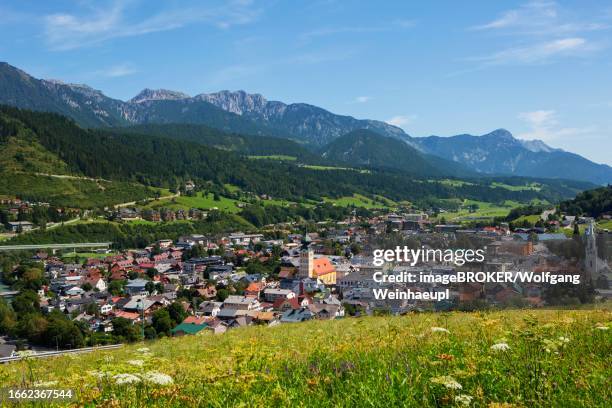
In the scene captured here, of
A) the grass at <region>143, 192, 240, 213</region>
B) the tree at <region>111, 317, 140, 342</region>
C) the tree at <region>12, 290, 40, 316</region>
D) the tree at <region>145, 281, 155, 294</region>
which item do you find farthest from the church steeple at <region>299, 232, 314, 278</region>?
the grass at <region>143, 192, 240, 213</region>

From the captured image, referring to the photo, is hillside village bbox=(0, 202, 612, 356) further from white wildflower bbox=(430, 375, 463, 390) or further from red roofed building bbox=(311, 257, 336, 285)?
white wildflower bbox=(430, 375, 463, 390)

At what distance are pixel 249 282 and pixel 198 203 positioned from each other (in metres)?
89.8

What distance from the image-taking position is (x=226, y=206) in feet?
554

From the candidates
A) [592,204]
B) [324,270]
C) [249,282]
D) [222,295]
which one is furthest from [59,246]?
[592,204]

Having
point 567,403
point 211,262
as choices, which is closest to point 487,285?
point 567,403

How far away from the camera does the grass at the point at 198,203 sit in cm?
14612

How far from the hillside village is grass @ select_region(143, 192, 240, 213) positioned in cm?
2407

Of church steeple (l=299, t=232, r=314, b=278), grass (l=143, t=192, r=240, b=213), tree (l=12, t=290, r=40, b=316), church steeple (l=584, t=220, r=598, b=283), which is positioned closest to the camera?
church steeple (l=584, t=220, r=598, b=283)

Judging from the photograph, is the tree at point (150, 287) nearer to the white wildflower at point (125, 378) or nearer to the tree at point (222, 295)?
the tree at point (222, 295)

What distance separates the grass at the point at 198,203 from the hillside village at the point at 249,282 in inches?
948

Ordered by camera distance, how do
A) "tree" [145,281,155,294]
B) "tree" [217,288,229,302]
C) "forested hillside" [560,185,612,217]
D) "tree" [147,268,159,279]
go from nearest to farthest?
"tree" [217,288,229,302] < "tree" [145,281,155,294] < "tree" [147,268,159,279] < "forested hillside" [560,185,612,217]

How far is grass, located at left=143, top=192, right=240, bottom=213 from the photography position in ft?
479

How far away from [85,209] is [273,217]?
63.1 m

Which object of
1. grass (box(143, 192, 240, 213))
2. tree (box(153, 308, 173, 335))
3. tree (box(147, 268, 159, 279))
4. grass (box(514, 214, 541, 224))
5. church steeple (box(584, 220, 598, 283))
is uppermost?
church steeple (box(584, 220, 598, 283))
